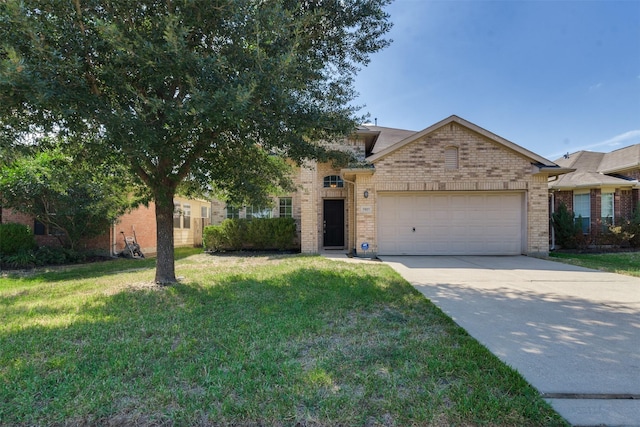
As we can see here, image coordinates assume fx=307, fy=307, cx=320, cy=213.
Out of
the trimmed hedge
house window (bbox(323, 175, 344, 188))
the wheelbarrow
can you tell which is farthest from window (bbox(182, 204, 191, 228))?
house window (bbox(323, 175, 344, 188))

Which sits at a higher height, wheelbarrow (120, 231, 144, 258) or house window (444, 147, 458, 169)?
house window (444, 147, 458, 169)

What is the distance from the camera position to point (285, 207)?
46.3 ft

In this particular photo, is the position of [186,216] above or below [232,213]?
below

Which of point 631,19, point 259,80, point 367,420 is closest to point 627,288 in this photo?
point 367,420

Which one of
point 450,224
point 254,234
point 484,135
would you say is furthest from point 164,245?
point 484,135

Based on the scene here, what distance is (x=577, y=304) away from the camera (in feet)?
16.0

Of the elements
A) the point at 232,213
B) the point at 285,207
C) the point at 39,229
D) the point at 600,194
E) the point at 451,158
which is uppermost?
the point at 451,158

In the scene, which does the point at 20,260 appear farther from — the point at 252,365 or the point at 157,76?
the point at 252,365

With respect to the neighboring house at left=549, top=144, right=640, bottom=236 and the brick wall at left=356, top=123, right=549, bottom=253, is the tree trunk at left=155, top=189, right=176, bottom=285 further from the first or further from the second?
the neighboring house at left=549, top=144, right=640, bottom=236

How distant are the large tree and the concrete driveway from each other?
4.05m

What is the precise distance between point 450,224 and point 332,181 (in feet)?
16.1

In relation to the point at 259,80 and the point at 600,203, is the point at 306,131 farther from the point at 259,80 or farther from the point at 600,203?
the point at 600,203

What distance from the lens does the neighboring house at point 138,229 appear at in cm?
1284

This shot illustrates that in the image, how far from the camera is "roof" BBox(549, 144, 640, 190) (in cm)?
1358
